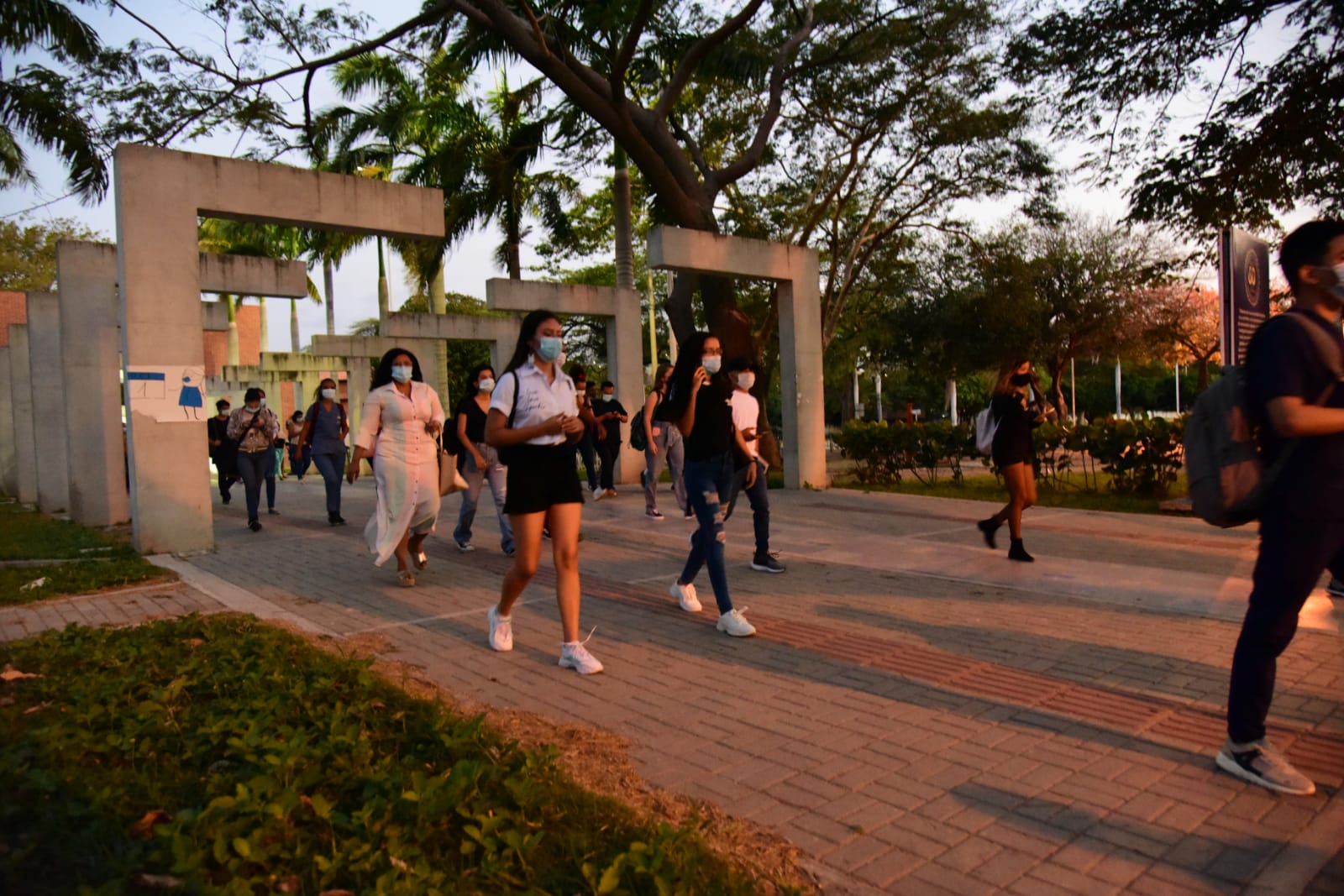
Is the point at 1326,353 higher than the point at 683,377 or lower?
lower

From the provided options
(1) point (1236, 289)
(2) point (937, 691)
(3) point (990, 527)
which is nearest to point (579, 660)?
(2) point (937, 691)

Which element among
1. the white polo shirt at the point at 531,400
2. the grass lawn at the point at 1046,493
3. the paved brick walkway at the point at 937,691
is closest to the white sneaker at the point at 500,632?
the paved brick walkway at the point at 937,691

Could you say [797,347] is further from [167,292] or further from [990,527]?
[167,292]

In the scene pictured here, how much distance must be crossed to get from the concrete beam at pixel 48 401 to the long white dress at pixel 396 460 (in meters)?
11.7

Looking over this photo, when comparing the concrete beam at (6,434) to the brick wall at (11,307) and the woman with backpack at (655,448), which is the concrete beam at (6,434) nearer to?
the brick wall at (11,307)

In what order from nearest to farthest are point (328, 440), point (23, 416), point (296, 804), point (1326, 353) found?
point (296, 804)
point (1326, 353)
point (328, 440)
point (23, 416)

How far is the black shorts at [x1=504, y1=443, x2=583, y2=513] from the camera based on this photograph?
5352 millimetres

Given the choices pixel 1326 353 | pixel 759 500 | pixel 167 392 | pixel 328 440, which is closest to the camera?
pixel 1326 353

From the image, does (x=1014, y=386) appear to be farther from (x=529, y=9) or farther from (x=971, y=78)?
(x=971, y=78)

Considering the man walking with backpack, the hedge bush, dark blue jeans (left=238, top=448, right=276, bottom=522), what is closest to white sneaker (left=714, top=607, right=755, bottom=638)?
the man walking with backpack

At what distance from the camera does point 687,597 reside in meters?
6.86

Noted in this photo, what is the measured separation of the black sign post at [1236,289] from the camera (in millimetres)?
8938

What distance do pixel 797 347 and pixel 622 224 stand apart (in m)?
6.95

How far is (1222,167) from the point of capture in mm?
12914
